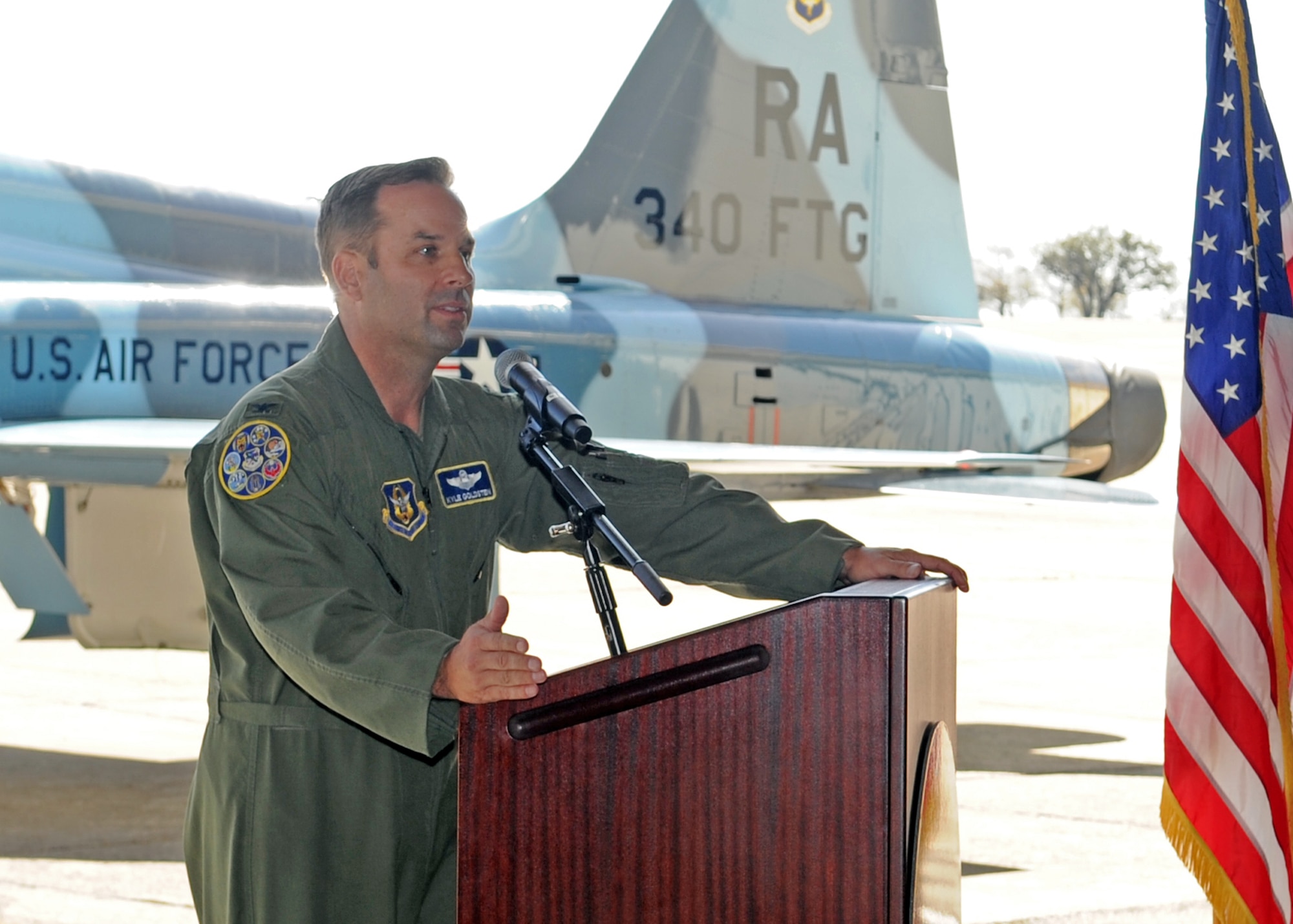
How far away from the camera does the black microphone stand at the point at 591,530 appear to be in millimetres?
1821

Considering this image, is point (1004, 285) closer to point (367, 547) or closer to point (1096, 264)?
point (1096, 264)

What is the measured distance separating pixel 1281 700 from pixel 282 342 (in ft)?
15.0

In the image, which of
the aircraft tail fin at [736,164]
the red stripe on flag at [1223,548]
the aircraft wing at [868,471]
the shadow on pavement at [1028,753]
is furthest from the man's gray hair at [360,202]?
the aircraft tail fin at [736,164]

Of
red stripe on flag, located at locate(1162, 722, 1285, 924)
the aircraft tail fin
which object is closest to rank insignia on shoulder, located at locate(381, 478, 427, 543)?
red stripe on flag, located at locate(1162, 722, 1285, 924)

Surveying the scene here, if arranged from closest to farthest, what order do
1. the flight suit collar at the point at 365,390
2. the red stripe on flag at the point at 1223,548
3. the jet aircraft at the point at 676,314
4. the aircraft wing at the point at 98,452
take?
1. the flight suit collar at the point at 365,390
2. the red stripe on flag at the point at 1223,548
3. the aircraft wing at the point at 98,452
4. the jet aircraft at the point at 676,314

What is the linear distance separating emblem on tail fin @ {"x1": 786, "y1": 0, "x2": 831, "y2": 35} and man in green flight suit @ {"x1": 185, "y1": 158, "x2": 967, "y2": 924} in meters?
5.90

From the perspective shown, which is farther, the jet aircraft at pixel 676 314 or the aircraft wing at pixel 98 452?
the jet aircraft at pixel 676 314

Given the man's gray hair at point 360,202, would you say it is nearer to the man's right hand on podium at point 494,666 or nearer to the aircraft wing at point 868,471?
the man's right hand on podium at point 494,666

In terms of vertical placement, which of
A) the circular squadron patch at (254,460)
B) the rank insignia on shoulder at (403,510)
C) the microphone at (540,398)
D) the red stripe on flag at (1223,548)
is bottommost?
the red stripe on flag at (1223,548)

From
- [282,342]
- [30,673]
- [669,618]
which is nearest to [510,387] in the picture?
[282,342]

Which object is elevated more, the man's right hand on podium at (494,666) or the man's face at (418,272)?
the man's face at (418,272)

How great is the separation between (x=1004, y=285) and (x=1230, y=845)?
69.4 metres

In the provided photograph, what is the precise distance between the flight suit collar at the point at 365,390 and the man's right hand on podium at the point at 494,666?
59 cm

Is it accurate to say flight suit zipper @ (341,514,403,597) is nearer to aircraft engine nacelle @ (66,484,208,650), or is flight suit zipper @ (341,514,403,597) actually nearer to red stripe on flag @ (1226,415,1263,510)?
red stripe on flag @ (1226,415,1263,510)
